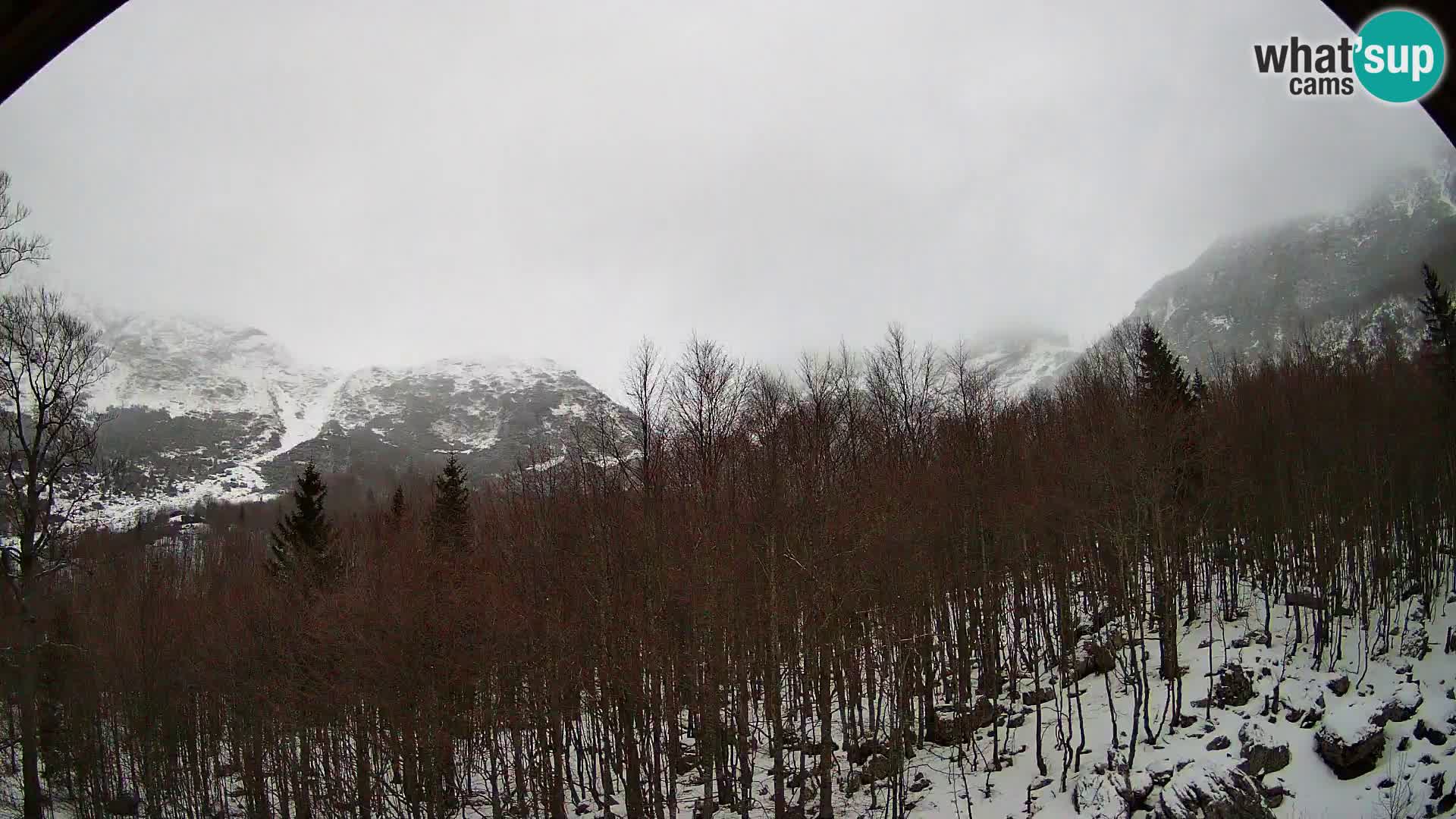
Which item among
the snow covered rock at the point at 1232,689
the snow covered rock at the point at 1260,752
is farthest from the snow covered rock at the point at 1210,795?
the snow covered rock at the point at 1232,689

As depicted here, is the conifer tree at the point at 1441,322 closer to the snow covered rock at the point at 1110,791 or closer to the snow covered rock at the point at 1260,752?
the snow covered rock at the point at 1260,752

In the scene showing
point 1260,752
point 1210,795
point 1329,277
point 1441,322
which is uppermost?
point 1329,277

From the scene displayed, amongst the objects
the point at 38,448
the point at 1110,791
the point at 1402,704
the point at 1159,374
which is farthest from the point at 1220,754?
the point at 38,448

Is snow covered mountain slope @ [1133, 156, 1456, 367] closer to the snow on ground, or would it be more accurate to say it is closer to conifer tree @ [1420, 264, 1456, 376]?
conifer tree @ [1420, 264, 1456, 376]

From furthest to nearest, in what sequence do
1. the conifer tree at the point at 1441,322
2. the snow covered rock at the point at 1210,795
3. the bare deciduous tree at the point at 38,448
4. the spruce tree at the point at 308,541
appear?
the conifer tree at the point at 1441,322 → the spruce tree at the point at 308,541 → the snow covered rock at the point at 1210,795 → the bare deciduous tree at the point at 38,448

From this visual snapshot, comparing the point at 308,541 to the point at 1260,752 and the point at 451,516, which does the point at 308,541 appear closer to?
the point at 451,516

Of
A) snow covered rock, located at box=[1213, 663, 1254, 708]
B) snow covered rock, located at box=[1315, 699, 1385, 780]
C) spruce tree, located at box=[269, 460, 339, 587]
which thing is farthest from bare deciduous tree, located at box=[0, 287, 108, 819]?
snow covered rock, located at box=[1315, 699, 1385, 780]

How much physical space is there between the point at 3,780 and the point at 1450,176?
202677 mm

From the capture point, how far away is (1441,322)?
34.2 meters

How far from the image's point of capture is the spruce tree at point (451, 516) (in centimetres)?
2928

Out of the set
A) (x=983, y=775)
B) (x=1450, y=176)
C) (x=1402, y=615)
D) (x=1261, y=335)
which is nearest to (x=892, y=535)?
(x=983, y=775)

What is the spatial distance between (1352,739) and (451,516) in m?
35.8

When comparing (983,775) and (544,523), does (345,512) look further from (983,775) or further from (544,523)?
(983,775)

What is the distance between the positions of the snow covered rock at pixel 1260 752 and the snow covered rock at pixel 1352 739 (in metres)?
0.98
